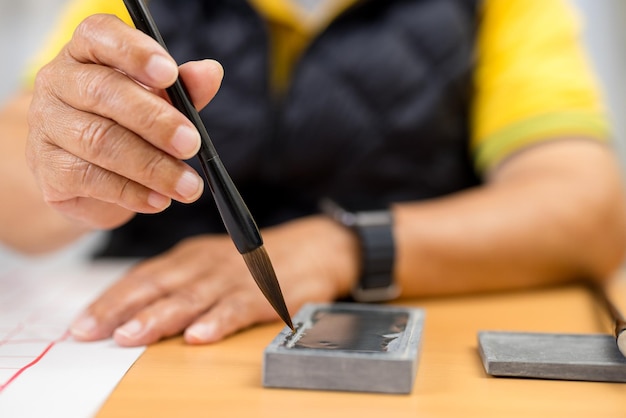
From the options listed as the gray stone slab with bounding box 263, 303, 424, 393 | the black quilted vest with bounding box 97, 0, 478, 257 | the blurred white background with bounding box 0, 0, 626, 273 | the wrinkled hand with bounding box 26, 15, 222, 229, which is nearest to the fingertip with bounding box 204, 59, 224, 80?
the wrinkled hand with bounding box 26, 15, 222, 229

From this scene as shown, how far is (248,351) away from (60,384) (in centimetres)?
11

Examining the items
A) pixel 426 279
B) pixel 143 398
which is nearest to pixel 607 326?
pixel 426 279

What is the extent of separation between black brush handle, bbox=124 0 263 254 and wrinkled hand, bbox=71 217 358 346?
101 millimetres

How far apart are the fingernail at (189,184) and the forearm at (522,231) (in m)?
0.23

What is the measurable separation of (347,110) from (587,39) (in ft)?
2.14

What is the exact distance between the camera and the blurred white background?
1.15 m

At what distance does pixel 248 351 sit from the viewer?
392mm

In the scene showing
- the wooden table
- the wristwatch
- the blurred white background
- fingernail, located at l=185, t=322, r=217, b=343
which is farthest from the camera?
the blurred white background

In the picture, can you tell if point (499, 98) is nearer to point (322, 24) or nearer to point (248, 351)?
point (322, 24)

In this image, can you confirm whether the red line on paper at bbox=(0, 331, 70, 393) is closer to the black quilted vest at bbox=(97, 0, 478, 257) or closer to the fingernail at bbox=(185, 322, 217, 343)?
the fingernail at bbox=(185, 322, 217, 343)

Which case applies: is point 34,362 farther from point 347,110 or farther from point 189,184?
point 347,110

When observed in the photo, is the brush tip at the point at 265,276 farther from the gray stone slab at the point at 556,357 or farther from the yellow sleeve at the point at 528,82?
the yellow sleeve at the point at 528,82

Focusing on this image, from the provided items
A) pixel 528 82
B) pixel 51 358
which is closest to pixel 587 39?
pixel 528 82

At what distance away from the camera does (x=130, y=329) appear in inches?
15.6
